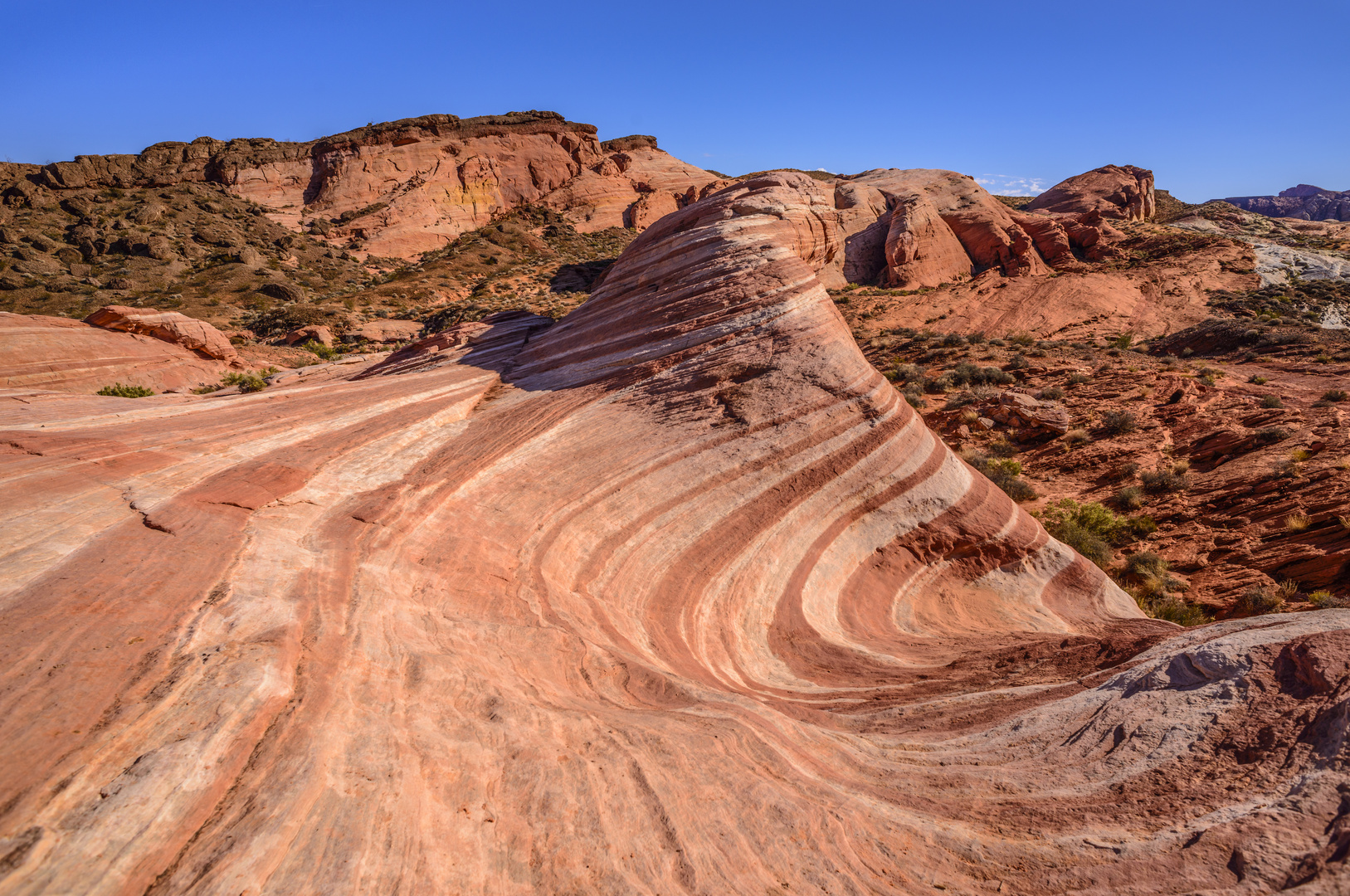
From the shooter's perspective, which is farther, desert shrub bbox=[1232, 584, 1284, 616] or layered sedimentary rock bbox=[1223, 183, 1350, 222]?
layered sedimentary rock bbox=[1223, 183, 1350, 222]

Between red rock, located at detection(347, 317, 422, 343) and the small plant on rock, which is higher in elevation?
red rock, located at detection(347, 317, 422, 343)

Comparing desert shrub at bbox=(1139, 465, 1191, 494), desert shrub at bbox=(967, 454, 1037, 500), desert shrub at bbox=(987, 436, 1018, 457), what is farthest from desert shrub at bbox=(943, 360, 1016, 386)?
desert shrub at bbox=(1139, 465, 1191, 494)

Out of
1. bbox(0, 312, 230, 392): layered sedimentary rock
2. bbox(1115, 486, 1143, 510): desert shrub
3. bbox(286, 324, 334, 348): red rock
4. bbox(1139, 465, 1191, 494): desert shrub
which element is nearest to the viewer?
bbox(1115, 486, 1143, 510): desert shrub

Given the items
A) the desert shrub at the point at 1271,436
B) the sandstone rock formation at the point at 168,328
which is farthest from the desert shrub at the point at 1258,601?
the sandstone rock formation at the point at 168,328

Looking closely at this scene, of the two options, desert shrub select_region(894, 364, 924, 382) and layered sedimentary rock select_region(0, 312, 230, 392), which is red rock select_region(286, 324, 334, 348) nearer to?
layered sedimentary rock select_region(0, 312, 230, 392)

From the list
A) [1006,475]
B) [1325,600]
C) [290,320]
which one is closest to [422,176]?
[290,320]

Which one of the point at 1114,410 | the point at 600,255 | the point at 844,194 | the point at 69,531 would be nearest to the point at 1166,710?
the point at 69,531

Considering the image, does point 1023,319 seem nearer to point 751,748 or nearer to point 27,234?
point 751,748
